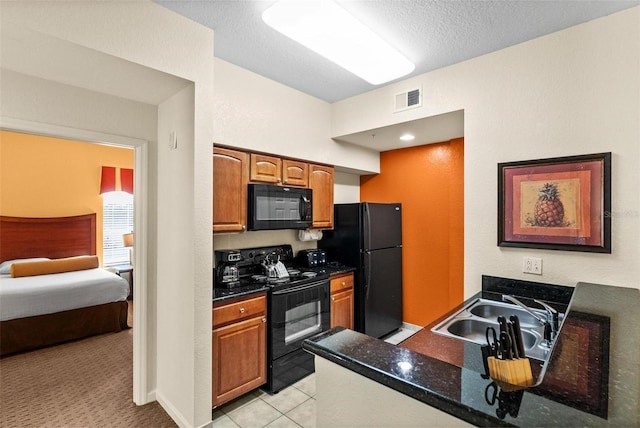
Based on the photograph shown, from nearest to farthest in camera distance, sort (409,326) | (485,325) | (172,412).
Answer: (485,325) < (172,412) < (409,326)

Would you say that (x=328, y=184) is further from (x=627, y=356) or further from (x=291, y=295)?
(x=627, y=356)

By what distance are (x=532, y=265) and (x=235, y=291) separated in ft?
7.04

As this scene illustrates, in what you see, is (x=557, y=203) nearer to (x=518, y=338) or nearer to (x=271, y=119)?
(x=518, y=338)

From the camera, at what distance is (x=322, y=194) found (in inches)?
133

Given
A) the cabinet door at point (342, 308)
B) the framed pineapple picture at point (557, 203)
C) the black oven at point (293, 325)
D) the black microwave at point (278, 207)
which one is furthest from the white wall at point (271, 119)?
the framed pineapple picture at point (557, 203)

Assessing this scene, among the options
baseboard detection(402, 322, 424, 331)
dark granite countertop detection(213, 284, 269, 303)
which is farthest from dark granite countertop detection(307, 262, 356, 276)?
baseboard detection(402, 322, 424, 331)

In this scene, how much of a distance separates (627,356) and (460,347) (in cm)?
59

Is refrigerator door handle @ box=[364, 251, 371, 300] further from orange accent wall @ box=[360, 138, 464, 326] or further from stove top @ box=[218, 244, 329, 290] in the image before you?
orange accent wall @ box=[360, 138, 464, 326]

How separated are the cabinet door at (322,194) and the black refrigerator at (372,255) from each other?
17cm

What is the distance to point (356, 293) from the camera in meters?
3.42

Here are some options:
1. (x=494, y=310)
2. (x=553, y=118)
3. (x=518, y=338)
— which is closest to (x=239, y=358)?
(x=494, y=310)

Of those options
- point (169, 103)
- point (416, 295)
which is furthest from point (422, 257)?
point (169, 103)

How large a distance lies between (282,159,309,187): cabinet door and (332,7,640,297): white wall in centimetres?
120

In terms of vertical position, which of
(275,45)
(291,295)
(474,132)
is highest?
(275,45)
